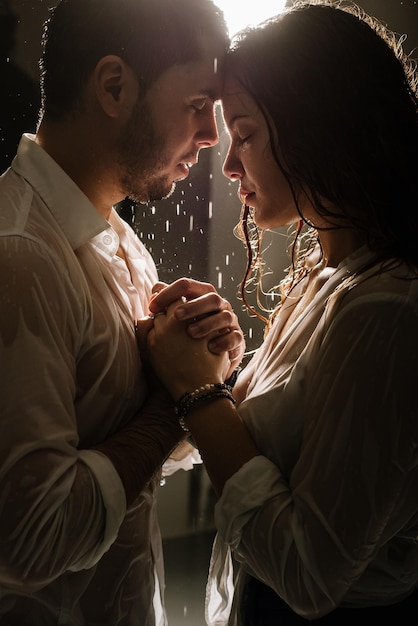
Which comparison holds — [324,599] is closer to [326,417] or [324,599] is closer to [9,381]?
[326,417]

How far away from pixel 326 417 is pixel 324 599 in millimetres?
227

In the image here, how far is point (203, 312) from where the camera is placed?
1.07m

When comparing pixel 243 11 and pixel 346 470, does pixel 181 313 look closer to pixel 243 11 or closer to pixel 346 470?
pixel 346 470

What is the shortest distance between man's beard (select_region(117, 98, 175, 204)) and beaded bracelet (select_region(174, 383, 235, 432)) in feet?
1.27

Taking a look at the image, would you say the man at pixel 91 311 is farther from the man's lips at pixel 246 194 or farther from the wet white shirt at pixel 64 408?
the man's lips at pixel 246 194

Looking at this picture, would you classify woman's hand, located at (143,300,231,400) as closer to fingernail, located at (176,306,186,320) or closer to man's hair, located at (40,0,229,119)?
fingernail, located at (176,306,186,320)

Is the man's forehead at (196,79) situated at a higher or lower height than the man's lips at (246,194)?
higher

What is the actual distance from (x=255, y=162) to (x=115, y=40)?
0.29 meters

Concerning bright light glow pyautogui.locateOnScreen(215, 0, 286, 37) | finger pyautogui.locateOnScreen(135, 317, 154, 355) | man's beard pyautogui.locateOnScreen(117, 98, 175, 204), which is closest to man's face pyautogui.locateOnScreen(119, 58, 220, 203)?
man's beard pyautogui.locateOnScreen(117, 98, 175, 204)

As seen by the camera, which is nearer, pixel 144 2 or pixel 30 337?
pixel 30 337

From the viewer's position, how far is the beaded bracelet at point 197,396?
99 centimetres

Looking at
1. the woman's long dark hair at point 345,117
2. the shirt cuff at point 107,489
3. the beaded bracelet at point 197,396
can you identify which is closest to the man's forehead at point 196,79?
the woman's long dark hair at point 345,117

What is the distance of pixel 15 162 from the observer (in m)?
1.01

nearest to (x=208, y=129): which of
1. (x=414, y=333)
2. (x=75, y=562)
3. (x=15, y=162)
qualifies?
(x=15, y=162)
